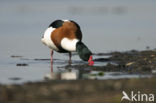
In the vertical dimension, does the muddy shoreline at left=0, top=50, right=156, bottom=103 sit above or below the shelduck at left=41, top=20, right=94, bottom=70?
below

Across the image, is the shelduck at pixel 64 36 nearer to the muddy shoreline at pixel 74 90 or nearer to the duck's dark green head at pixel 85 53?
the duck's dark green head at pixel 85 53

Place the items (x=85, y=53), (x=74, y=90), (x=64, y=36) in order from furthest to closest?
(x=64, y=36)
(x=85, y=53)
(x=74, y=90)

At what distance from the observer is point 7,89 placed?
8172 millimetres

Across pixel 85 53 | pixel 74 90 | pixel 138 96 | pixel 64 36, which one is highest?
pixel 64 36

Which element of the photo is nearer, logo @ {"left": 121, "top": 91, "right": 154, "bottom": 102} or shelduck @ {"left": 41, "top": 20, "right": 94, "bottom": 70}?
logo @ {"left": 121, "top": 91, "right": 154, "bottom": 102}

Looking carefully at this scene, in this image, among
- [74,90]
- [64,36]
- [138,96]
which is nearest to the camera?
[74,90]

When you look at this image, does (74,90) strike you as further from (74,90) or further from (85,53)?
(85,53)

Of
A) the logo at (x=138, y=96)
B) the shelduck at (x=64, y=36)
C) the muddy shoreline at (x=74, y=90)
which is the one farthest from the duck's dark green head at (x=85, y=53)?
the logo at (x=138, y=96)

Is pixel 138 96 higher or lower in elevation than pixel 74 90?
lower

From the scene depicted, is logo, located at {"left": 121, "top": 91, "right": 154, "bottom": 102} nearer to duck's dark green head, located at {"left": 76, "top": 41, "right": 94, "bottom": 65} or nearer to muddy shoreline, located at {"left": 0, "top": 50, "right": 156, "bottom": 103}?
muddy shoreline, located at {"left": 0, "top": 50, "right": 156, "bottom": 103}

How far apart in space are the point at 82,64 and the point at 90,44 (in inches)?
153

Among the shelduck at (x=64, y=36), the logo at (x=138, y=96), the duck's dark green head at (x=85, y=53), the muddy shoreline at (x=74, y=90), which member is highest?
the shelduck at (x=64, y=36)

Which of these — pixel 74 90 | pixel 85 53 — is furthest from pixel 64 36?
pixel 74 90

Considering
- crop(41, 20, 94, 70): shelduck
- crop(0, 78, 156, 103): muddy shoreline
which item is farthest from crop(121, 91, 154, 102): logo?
crop(41, 20, 94, 70): shelduck
